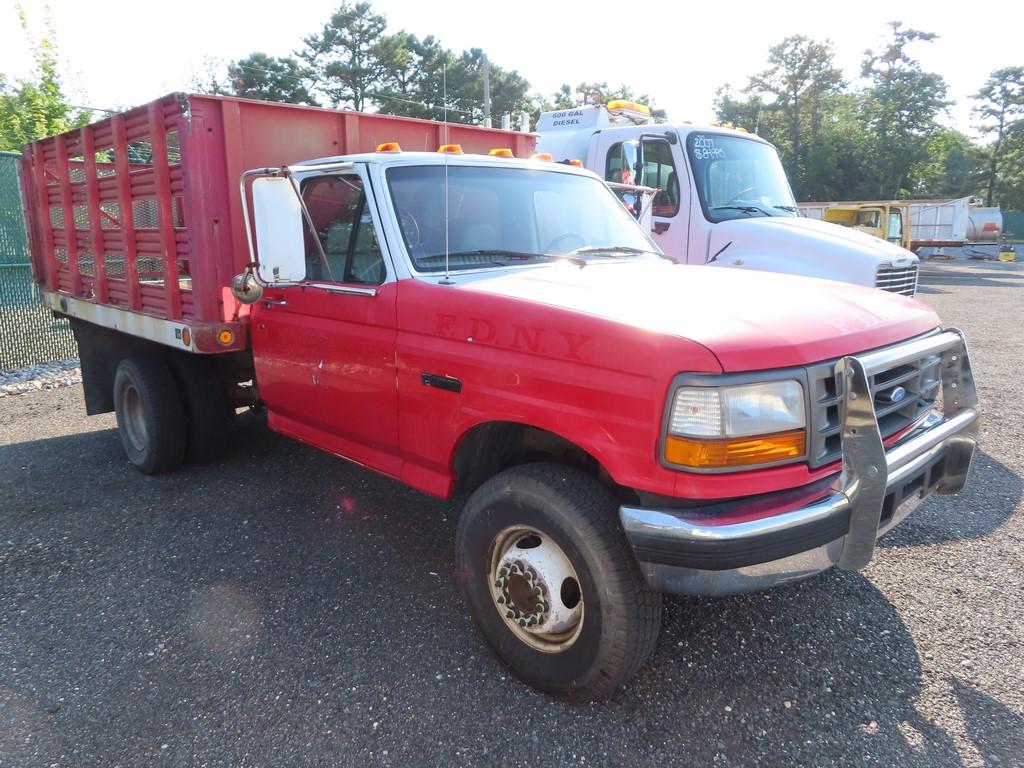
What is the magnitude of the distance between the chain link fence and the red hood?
7.55 m

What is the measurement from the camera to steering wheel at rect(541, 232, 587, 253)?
12.3ft

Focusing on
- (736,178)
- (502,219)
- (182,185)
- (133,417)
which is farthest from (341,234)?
(736,178)

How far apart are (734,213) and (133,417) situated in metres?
5.39

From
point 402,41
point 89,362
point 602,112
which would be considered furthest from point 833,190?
point 89,362

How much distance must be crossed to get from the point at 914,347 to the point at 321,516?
3.43 m

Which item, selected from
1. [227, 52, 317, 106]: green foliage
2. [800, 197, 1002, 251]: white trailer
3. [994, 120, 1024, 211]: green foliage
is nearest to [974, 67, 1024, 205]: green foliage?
[994, 120, 1024, 211]: green foliage

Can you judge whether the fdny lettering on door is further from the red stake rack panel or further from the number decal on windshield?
the number decal on windshield

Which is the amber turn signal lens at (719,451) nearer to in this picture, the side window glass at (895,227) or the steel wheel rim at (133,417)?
the steel wheel rim at (133,417)

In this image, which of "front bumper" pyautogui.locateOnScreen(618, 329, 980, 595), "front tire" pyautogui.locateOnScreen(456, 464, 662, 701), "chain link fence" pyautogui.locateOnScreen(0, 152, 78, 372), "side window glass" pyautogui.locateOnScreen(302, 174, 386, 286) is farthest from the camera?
"chain link fence" pyautogui.locateOnScreen(0, 152, 78, 372)

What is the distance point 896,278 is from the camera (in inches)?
248

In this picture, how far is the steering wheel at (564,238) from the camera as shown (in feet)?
12.3

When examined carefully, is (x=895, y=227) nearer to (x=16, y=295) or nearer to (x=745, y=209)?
(x=745, y=209)

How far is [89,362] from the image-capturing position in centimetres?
607

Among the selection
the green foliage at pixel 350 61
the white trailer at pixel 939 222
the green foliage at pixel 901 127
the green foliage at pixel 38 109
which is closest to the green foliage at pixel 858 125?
the green foliage at pixel 901 127
